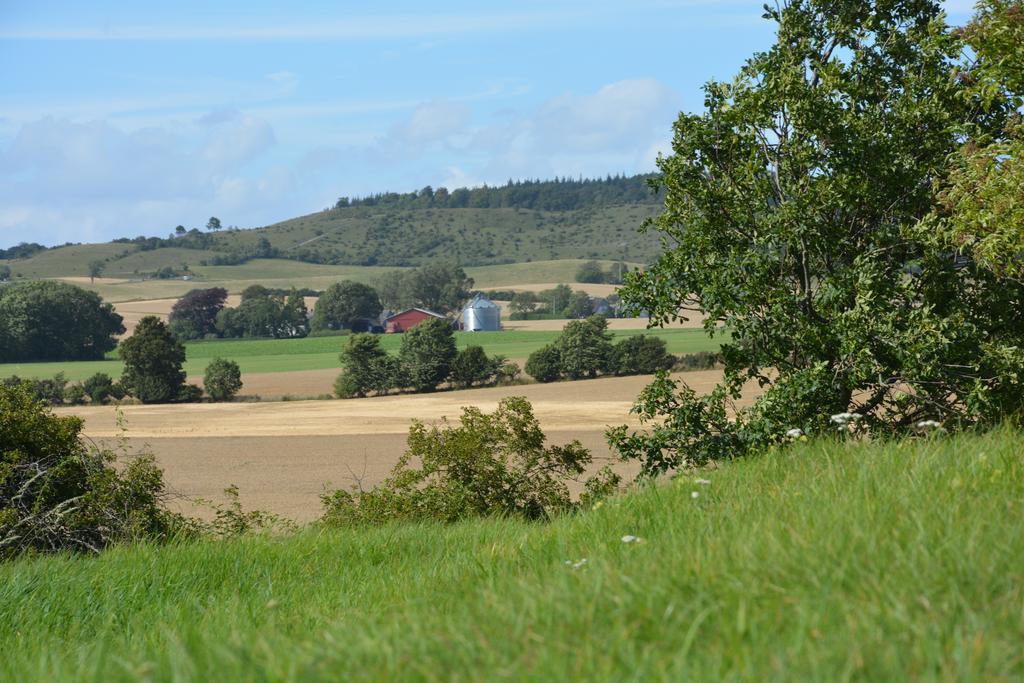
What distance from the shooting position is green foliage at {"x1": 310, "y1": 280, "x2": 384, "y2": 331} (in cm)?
13362

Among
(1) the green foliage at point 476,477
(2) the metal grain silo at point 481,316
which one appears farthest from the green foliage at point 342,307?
(1) the green foliage at point 476,477

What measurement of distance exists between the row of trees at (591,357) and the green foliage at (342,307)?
59774 millimetres

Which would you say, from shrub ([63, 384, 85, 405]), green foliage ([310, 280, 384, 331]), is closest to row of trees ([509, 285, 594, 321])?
green foliage ([310, 280, 384, 331])

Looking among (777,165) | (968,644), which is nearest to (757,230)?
(777,165)

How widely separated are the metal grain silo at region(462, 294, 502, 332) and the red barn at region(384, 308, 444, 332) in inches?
271

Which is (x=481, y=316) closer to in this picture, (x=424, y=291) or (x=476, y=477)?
(x=424, y=291)

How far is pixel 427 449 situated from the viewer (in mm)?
17156

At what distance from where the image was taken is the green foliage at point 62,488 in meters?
14.5

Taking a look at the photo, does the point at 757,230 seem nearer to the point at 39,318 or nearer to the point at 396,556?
the point at 396,556

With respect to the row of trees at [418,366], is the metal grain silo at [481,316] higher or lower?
higher

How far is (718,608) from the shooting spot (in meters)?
3.75

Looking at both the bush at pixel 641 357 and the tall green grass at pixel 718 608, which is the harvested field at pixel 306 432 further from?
the tall green grass at pixel 718 608

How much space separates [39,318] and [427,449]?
102069 millimetres

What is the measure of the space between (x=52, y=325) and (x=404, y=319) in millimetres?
45596
